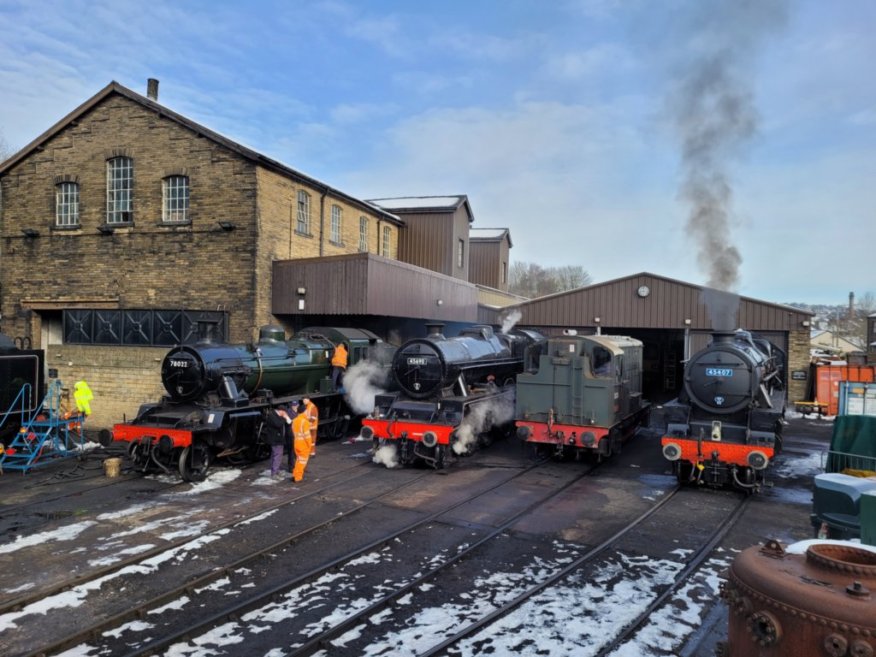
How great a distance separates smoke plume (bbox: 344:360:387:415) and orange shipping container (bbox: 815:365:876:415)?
1479 centimetres

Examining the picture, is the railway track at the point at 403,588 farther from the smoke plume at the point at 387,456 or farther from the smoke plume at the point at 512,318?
the smoke plume at the point at 512,318

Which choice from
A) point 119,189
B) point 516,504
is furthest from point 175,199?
point 516,504

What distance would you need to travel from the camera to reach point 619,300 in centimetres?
2238

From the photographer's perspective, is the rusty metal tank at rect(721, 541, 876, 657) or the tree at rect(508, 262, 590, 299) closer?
the rusty metal tank at rect(721, 541, 876, 657)

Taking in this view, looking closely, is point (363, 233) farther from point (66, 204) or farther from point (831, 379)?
point (831, 379)

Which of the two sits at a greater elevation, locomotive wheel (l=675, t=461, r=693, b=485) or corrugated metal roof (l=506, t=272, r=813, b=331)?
corrugated metal roof (l=506, t=272, r=813, b=331)

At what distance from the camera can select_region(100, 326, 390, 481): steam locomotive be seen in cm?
1076

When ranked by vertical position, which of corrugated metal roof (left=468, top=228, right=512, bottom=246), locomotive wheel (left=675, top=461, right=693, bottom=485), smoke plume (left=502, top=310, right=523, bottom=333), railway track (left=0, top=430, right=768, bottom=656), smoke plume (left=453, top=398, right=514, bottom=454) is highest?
corrugated metal roof (left=468, top=228, right=512, bottom=246)

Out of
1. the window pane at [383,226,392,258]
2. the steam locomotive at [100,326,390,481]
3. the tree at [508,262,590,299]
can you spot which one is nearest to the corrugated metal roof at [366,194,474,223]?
the window pane at [383,226,392,258]

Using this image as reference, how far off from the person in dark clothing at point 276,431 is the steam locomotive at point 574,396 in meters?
4.32

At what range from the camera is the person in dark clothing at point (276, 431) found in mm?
10938

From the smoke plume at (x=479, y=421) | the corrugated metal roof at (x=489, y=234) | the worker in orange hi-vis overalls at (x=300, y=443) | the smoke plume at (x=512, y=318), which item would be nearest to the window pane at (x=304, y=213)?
the smoke plume at (x=512, y=318)

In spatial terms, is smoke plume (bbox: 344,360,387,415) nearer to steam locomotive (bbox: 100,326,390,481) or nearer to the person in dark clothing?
steam locomotive (bbox: 100,326,390,481)

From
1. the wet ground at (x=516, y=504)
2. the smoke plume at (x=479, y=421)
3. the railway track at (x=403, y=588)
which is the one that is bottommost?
the wet ground at (x=516, y=504)
